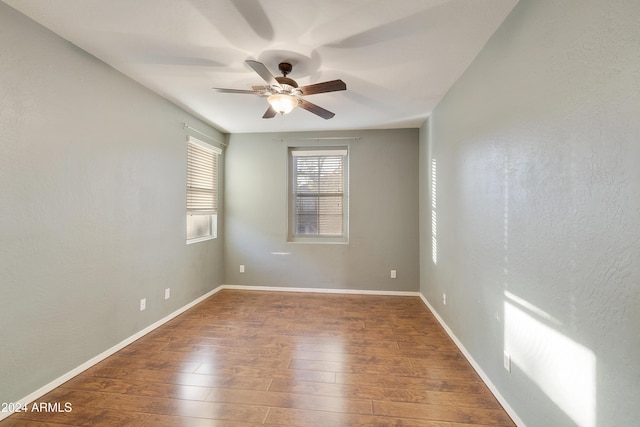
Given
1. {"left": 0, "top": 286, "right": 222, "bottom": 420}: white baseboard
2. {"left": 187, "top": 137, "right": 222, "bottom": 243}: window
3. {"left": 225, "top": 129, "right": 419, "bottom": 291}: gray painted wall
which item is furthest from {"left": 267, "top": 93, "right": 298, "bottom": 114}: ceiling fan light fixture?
{"left": 0, "top": 286, "right": 222, "bottom": 420}: white baseboard

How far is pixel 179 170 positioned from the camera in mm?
3197

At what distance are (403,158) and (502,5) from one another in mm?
2487

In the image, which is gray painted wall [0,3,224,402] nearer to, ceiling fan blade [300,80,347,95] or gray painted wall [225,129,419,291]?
gray painted wall [225,129,419,291]

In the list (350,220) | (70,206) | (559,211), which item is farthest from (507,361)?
(70,206)

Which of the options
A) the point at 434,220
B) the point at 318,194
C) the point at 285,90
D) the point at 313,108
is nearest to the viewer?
the point at 285,90

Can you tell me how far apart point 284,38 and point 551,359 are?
2.50 m

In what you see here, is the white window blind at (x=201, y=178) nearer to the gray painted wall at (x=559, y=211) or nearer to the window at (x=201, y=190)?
the window at (x=201, y=190)

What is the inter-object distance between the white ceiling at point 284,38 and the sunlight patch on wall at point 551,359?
5.97ft

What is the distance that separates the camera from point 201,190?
147 inches

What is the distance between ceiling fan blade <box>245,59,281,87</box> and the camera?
5.38 ft

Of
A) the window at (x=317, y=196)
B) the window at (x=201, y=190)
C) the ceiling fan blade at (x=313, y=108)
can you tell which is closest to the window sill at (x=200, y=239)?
the window at (x=201, y=190)

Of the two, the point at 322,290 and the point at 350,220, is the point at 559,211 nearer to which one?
the point at 350,220

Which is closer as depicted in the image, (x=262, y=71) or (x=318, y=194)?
(x=262, y=71)

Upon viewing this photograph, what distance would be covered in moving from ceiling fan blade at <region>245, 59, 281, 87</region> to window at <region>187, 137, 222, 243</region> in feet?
6.35
